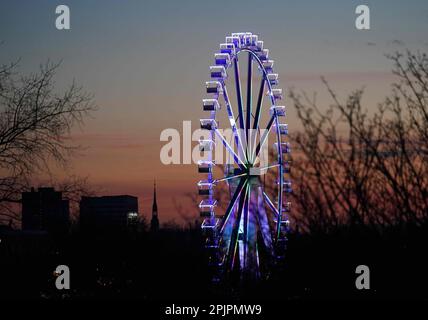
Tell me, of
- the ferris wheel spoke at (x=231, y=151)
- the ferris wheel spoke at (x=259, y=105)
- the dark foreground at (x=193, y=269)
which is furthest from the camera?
the ferris wheel spoke at (x=259, y=105)

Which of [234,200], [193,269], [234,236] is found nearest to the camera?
[234,200]

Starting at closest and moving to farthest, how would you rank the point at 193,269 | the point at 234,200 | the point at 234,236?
1. the point at 234,200
2. the point at 234,236
3. the point at 193,269

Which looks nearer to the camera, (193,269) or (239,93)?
(239,93)

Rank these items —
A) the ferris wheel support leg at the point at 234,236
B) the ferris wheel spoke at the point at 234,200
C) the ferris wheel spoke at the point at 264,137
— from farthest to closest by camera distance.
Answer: the ferris wheel spoke at the point at 264,137
the ferris wheel support leg at the point at 234,236
the ferris wheel spoke at the point at 234,200

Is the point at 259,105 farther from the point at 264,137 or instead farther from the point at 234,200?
the point at 234,200

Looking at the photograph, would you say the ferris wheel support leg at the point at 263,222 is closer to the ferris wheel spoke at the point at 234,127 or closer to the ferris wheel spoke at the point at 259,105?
the ferris wheel spoke at the point at 234,127

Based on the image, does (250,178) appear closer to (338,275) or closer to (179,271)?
(338,275)

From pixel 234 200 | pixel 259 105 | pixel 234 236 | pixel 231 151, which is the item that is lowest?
pixel 234 236

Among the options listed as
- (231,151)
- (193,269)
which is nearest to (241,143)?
(231,151)

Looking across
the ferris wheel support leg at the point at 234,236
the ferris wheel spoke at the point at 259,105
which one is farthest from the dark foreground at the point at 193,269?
the ferris wheel spoke at the point at 259,105

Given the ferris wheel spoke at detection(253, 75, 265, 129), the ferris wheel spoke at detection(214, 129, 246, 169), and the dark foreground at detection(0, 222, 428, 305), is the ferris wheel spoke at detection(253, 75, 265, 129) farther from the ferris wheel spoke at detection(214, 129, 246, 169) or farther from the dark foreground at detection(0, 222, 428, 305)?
the dark foreground at detection(0, 222, 428, 305)

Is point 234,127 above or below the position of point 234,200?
above
